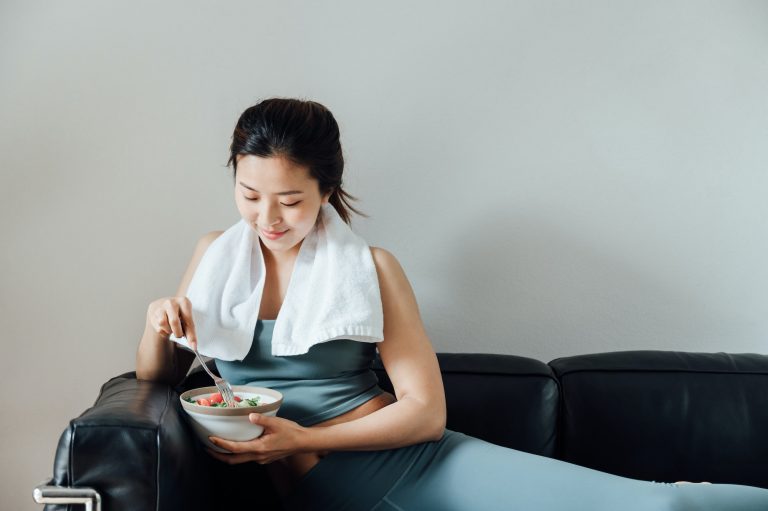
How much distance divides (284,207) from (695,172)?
3.92 ft

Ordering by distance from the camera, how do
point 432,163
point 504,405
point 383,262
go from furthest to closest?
point 432,163
point 504,405
point 383,262

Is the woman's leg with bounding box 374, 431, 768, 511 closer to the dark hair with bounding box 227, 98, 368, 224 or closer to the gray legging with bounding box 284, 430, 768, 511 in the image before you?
the gray legging with bounding box 284, 430, 768, 511

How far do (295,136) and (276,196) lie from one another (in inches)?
4.7

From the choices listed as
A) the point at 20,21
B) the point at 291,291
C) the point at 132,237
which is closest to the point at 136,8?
the point at 20,21

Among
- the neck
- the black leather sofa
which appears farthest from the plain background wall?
the neck

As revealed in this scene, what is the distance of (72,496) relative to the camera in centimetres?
112

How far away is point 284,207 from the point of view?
1.48 metres

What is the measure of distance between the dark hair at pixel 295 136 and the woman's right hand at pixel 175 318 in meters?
0.31

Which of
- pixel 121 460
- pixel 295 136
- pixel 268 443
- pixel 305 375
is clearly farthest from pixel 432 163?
pixel 121 460

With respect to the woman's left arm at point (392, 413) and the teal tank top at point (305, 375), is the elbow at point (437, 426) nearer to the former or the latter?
the woman's left arm at point (392, 413)

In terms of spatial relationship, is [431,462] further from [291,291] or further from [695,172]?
[695,172]

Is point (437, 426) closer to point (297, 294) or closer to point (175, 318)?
point (297, 294)

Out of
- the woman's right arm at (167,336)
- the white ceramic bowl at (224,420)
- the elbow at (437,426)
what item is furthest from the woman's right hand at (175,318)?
the elbow at (437,426)

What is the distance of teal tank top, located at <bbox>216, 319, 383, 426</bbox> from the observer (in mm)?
1500
